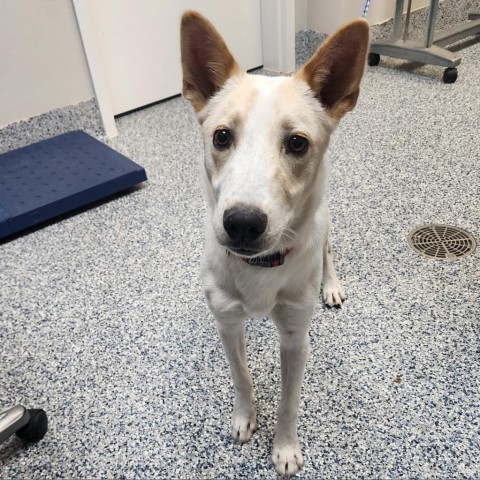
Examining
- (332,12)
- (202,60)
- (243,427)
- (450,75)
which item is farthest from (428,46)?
(243,427)

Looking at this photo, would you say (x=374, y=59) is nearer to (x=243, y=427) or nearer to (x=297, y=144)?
(x=297, y=144)

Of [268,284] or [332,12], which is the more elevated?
[268,284]

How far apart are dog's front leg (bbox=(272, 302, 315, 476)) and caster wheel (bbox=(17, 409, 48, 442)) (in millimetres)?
565

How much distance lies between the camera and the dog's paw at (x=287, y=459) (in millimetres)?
1086

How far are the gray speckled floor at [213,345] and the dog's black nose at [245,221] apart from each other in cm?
63

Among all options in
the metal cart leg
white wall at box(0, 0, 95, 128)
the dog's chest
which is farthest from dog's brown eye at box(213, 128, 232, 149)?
the metal cart leg

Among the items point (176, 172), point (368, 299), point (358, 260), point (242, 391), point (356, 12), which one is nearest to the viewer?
point (242, 391)

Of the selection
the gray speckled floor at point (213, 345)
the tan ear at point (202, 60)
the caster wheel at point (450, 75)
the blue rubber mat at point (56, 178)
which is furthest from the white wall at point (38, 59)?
the caster wheel at point (450, 75)

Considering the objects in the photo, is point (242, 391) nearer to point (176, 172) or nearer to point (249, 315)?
point (249, 315)

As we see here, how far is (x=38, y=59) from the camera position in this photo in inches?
89.0

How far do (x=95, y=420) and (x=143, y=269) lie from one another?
0.61 meters

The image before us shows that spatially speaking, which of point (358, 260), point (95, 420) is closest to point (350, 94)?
point (358, 260)

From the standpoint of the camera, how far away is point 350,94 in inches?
36.7

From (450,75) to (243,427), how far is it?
259 cm
